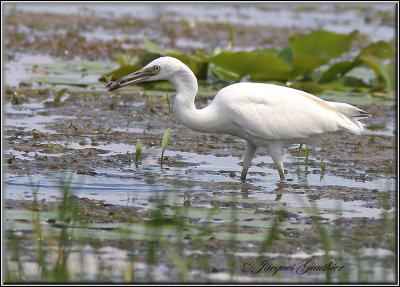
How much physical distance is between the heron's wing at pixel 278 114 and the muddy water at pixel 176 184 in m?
0.56

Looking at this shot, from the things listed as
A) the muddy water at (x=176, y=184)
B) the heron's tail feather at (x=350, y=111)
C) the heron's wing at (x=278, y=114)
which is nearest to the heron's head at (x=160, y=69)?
the heron's wing at (x=278, y=114)

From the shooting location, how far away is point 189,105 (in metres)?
6.93

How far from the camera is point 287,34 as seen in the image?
20.8 meters

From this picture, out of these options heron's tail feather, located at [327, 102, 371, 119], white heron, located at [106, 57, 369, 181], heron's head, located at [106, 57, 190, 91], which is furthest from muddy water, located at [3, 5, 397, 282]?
heron's head, located at [106, 57, 190, 91]

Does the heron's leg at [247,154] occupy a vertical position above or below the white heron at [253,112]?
below

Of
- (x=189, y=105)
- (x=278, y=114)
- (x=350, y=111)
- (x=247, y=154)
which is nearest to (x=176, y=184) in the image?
(x=189, y=105)

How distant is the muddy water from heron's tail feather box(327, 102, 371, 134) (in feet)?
1.89

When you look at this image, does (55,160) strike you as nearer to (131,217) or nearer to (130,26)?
(131,217)

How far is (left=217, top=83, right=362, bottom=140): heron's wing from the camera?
6887mm

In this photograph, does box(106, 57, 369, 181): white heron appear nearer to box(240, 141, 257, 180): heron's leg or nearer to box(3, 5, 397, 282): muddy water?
box(240, 141, 257, 180): heron's leg

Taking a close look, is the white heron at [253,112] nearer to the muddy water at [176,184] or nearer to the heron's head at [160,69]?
the heron's head at [160,69]

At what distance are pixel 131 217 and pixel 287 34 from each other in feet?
51.9

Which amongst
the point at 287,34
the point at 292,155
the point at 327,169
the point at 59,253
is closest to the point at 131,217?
the point at 59,253

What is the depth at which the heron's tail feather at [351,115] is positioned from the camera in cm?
725
